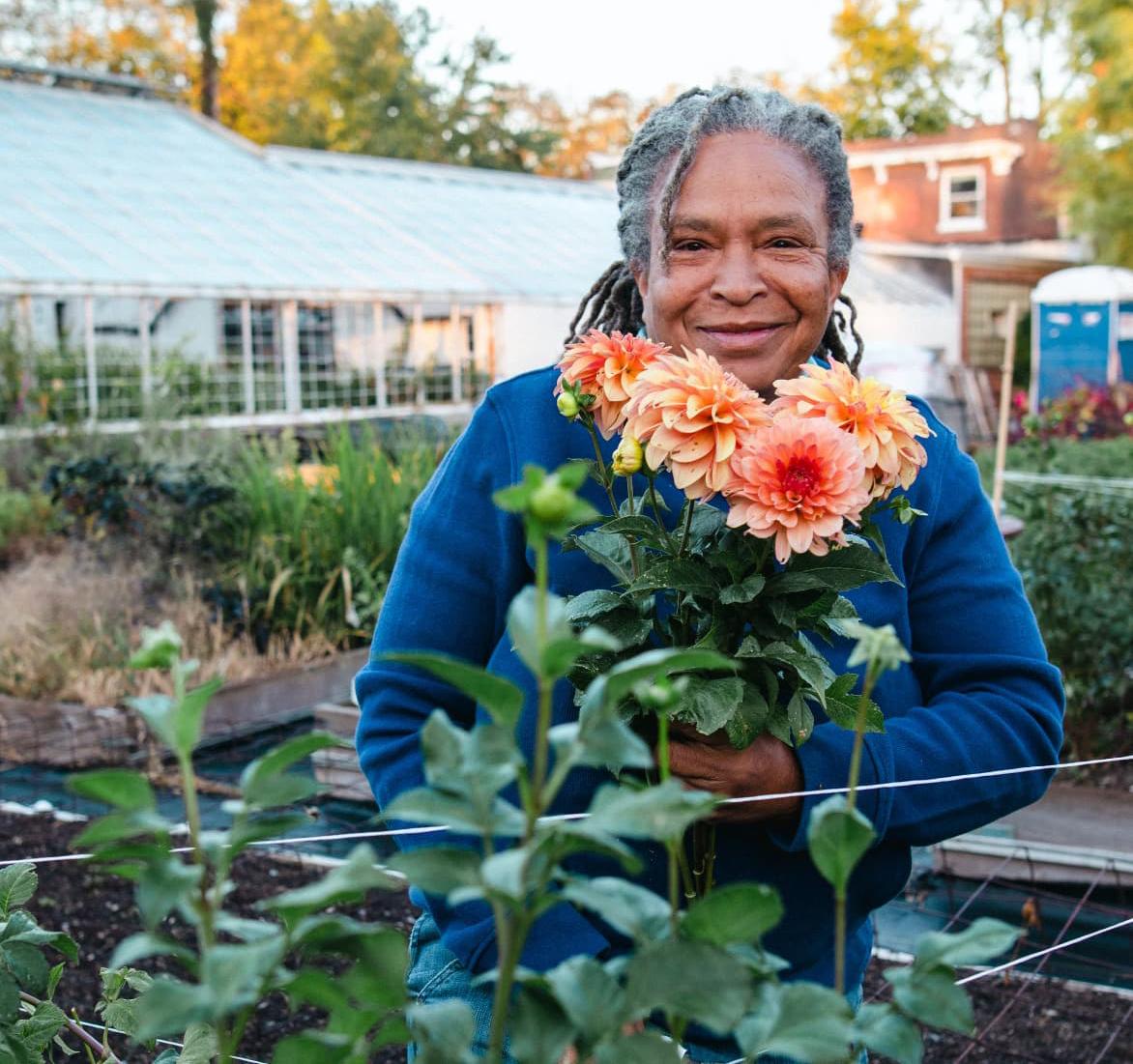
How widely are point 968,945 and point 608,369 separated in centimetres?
71

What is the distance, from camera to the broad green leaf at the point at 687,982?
56 cm

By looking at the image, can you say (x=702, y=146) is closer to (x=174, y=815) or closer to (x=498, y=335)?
(x=174, y=815)

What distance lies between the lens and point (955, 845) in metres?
4.08

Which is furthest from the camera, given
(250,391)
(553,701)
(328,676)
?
(250,391)

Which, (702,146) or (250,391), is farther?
(250,391)

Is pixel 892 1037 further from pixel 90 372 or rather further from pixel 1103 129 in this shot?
pixel 1103 129

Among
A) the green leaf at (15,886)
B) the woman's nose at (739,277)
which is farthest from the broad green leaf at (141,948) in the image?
the woman's nose at (739,277)

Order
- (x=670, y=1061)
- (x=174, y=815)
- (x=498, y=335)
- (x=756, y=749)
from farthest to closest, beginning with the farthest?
(x=498, y=335) → (x=174, y=815) → (x=756, y=749) → (x=670, y=1061)

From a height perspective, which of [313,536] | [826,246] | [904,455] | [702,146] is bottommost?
[313,536]

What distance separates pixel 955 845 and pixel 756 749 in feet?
9.79

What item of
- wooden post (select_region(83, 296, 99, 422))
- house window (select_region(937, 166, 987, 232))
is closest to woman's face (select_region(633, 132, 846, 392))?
wooden post (select_region(83, 296, 99, 422))

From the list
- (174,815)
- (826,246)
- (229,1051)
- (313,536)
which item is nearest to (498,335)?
(313,536)

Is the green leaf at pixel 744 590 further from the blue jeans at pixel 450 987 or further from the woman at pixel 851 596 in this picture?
the blue jeans at pixel 450 987

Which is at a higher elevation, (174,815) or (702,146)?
(702,146)
